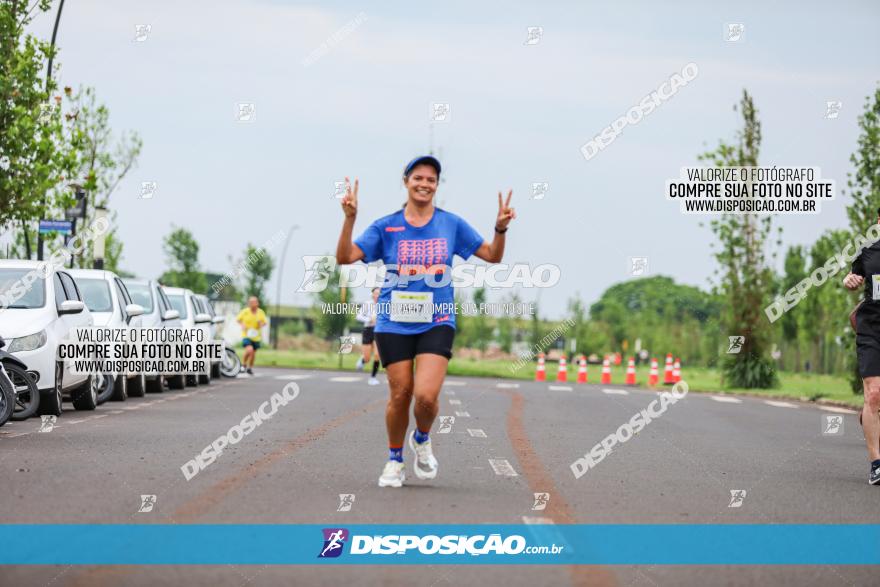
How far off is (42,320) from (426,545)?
1001 cm

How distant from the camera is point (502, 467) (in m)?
10.6

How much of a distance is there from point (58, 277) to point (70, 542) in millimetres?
10694

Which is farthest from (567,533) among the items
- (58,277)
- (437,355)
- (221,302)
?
(221,302)

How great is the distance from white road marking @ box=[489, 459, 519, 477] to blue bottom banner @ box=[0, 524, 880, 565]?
2703 mm

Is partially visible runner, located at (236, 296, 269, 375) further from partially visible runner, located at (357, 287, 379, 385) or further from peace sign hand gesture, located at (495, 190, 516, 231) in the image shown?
peace sign hand gesture, located at (495, 190, 516, 231)

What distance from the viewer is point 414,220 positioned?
9.12 metres

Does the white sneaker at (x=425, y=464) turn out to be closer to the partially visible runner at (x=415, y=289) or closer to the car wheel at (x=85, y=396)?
the partially visible runner at (x=415, y=289)

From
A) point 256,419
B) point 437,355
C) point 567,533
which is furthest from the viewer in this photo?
point 256,419

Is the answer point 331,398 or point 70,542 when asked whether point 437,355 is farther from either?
point 331,398

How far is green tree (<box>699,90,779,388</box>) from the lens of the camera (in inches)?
1425

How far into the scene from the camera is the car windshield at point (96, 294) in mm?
19391

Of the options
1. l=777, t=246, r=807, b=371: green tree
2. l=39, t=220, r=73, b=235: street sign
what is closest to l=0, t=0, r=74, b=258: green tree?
l=39, t=220, r=73, b=235: street sign

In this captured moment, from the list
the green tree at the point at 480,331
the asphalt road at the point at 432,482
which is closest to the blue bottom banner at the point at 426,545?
the asphalt road at the point at 432,482

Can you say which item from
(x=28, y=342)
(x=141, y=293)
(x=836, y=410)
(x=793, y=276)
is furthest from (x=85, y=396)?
(x=793, y=276)
